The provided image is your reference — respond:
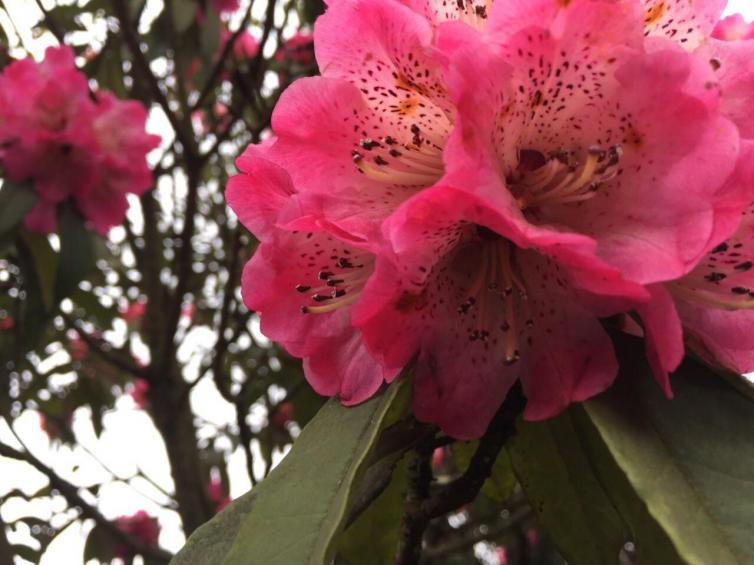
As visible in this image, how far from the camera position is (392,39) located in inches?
22.1

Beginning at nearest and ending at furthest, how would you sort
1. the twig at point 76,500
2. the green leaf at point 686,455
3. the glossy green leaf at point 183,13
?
1. the green leaf at point 686,455
2. the twig at point 76,500
3. the glossy green leaf at point 183,13

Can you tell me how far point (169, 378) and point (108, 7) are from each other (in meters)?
0.91

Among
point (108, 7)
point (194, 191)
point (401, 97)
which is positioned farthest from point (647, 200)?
point (108, 7)

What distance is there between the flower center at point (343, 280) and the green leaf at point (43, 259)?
3.47ft

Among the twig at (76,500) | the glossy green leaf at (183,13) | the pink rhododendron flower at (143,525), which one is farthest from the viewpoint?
the pink rhododendron flower at (143,525)

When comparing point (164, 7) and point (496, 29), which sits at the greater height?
point (164, 7)

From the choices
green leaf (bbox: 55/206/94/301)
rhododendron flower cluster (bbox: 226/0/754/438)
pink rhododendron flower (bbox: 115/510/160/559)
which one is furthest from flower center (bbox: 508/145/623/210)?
pink rhododendron flower (bbox: 115/510/160/559)

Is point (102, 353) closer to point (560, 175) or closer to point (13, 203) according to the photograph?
point (13, 203)

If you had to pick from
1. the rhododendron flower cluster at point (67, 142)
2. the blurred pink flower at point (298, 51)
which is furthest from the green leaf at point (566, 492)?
the blurred pink flower at point (298, 51)

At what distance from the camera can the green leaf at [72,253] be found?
5.03ft

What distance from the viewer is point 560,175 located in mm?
553

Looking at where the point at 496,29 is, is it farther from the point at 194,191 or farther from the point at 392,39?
the point at 194,191

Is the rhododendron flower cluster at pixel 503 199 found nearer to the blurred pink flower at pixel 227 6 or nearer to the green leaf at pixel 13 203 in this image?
the green leaf at pixel 13 203

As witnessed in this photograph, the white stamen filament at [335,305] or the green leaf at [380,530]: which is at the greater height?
the white stamen filament at [335,305]
